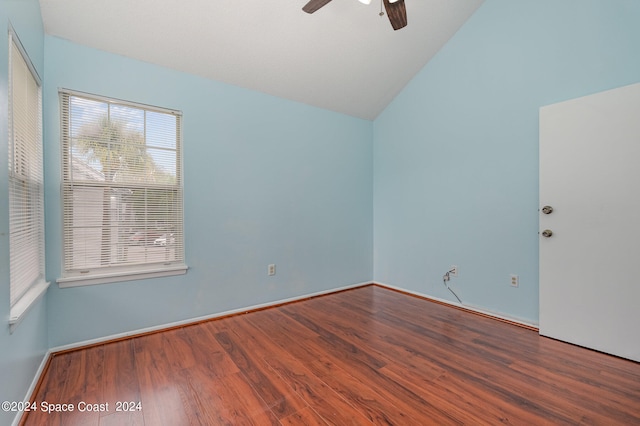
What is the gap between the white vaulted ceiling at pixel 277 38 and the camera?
88.4 inches

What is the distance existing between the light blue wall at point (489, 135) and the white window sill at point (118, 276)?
2762 millimetres

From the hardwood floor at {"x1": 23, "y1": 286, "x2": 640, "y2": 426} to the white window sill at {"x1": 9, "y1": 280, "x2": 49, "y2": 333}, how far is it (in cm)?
55

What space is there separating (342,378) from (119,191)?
2.35 meters

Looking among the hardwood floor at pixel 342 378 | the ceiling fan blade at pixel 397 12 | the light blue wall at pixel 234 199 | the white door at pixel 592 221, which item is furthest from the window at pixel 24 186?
the white door at pixel 592 221

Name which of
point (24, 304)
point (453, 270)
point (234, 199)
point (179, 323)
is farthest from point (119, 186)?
point (453, 270)

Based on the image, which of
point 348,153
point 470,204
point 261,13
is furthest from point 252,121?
point 470,204

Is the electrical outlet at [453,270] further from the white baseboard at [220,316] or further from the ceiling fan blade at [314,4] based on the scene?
the ceiling fan blade at [314,4]

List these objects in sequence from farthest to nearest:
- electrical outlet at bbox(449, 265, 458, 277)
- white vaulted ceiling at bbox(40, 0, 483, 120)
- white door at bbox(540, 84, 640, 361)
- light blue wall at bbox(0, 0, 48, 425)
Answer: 1. electrical outlet at bbox(449, 265, 458, 277)
2. white vaulted ceiling at bbox(40, 0, 483, 120)
3. white door at bbox(540, 84, 640, 361)
4. light blue wall at bbox(0, 0, 48, 425)

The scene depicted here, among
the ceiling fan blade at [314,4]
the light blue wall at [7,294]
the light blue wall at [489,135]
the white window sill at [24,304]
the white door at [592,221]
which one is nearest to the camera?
the light blue wall at [7,294]

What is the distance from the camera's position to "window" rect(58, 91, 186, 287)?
7.55ft

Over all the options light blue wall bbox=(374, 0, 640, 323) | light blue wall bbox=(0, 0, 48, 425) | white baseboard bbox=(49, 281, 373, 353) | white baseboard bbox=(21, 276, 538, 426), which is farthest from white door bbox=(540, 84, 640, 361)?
light blue wall bbox=(0, 0, 48, 425)

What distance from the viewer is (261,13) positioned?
248cm

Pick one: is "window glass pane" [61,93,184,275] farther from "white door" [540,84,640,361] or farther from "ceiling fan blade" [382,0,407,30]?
"white door" [540,84,640,361]

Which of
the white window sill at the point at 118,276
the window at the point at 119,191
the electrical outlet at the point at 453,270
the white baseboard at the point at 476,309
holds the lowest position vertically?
the white baseboard at the point at 476,309
